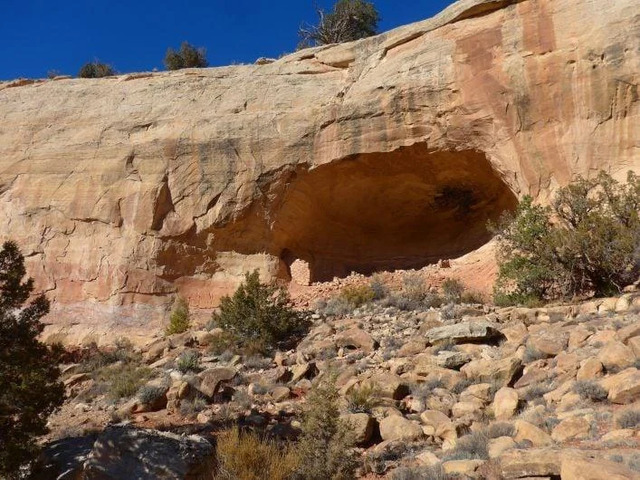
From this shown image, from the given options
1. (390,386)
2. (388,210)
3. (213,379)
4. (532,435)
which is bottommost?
(532,435)

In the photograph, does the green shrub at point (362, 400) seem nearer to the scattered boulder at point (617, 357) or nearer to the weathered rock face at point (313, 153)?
the scattered boulder at point (617, 357)

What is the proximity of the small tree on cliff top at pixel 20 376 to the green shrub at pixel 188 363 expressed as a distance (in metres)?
3.28

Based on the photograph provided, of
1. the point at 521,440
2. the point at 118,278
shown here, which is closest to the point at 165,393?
the point at 521,440

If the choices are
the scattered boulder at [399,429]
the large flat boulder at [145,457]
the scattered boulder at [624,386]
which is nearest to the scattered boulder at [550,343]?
the scattered boulder at [624,386]

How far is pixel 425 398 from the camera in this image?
261 inches

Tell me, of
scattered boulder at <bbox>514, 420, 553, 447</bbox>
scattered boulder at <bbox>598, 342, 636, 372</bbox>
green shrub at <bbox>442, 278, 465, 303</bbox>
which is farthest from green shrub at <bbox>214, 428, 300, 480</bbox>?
green shrub at <bbox>442, 278, 465, 303</bbox>

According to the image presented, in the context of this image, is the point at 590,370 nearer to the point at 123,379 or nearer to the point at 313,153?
the point at 123,379

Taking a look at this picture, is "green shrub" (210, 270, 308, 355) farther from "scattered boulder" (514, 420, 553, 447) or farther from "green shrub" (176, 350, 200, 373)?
"scattered boulder" (514, 420, 553, 447)

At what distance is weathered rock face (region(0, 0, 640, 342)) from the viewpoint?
1145cm

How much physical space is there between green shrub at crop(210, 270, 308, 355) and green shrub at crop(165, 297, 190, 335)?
914 millimetres

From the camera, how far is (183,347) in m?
11.0

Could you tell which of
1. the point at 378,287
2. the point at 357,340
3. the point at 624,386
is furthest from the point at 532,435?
the point at 378,287

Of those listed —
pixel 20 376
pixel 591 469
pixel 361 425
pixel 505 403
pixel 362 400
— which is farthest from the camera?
pixel 362 400

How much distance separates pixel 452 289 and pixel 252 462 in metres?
7.84
